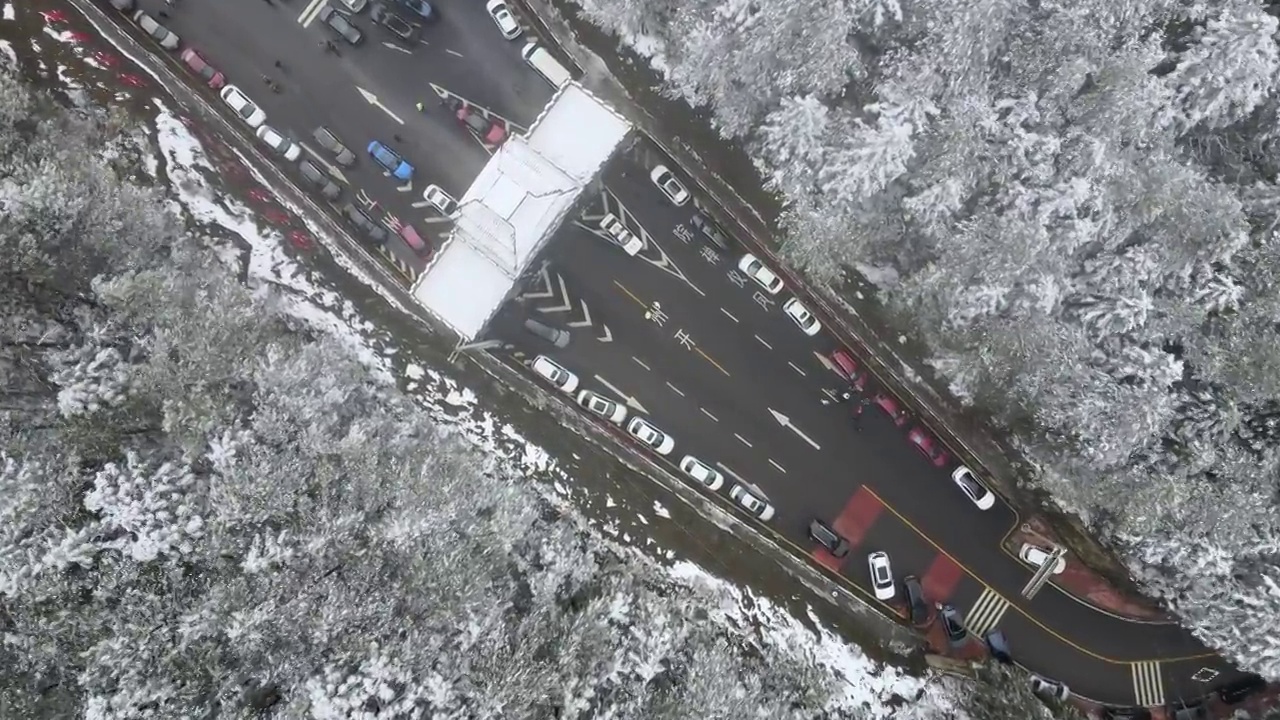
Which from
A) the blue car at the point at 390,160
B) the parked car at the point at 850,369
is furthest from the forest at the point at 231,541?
the parked car at the point at 850,369

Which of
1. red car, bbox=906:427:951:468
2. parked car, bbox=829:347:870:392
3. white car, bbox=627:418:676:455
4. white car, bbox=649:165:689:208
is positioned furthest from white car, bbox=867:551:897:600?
white car, bbox=649:165:689:208

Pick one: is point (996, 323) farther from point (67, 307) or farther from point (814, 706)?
point (67, 307)

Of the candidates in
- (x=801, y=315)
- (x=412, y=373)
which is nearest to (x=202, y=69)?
(x=412, y=373)

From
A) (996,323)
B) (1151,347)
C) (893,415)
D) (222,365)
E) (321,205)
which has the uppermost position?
(1151,347)

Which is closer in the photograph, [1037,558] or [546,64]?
[546,64]

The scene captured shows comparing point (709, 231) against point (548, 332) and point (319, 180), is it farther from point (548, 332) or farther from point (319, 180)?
point (319, 180)

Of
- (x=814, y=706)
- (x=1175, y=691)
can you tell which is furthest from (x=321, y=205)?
(x=1175, y=691)
